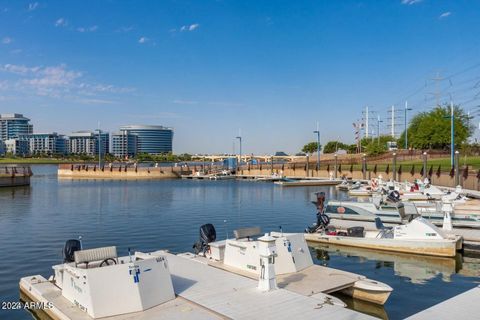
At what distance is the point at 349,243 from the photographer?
1008 inches

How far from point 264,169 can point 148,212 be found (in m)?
70.0

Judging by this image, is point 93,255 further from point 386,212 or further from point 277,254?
point 386,212

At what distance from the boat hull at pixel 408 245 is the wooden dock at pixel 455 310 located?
10852 mm

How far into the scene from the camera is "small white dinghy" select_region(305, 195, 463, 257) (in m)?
23.4

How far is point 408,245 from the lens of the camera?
23906 mm

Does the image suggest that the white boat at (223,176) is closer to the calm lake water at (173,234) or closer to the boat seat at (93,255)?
the calm lake water at (173,234)

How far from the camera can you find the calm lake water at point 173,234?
61.4ft

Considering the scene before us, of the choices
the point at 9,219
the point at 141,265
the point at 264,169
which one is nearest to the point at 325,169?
the point at 264,169

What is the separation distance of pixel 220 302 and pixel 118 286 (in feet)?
9.41

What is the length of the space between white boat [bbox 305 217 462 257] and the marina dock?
39.1 feet

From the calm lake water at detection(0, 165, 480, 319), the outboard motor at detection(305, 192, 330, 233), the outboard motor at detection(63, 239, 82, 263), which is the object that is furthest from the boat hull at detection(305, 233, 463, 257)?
the outboard motor at detection(63, 239, 82, 263)

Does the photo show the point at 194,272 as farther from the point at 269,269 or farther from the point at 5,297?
the point at 5,297

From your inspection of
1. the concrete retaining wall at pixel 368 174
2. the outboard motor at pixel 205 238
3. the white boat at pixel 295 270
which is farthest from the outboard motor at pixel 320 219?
the concrete retaining wall at pixel 368 174

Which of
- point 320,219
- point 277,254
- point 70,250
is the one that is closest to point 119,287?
point 70,250
